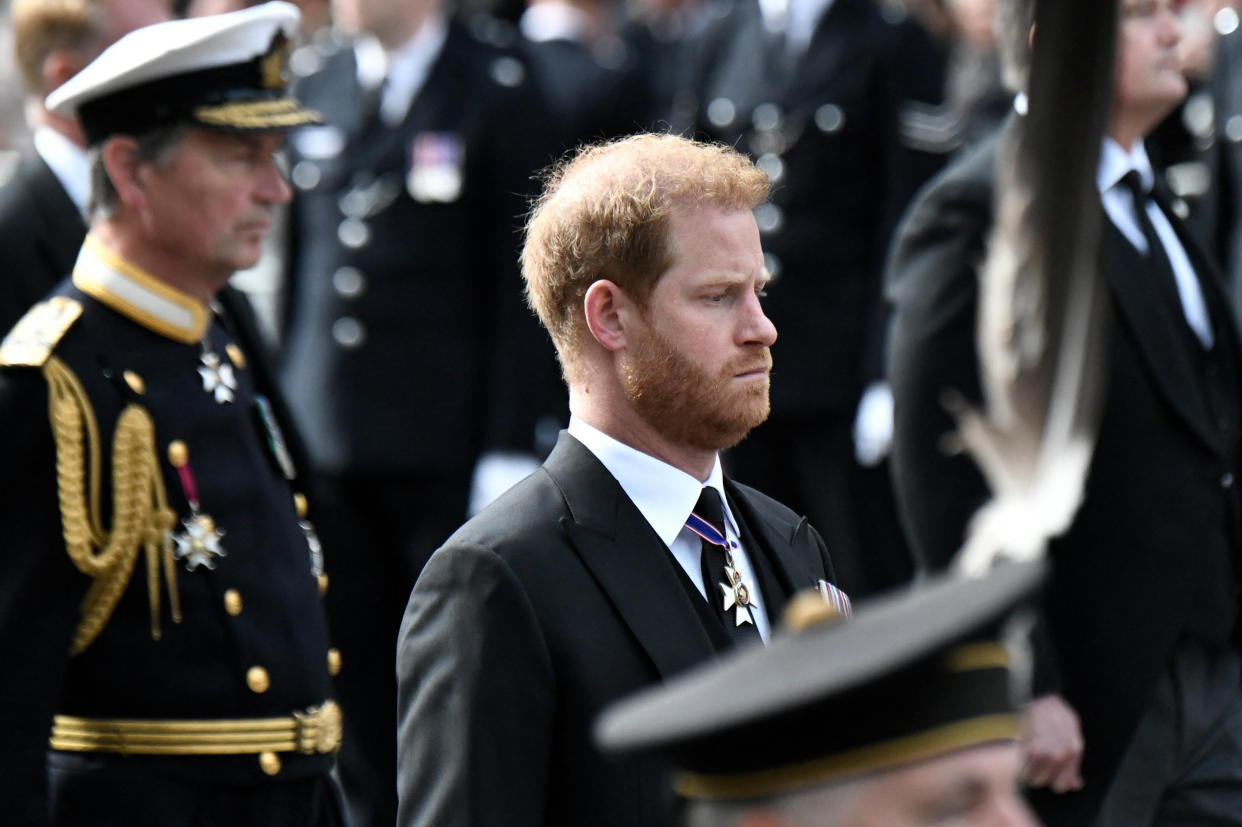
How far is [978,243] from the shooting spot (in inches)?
178

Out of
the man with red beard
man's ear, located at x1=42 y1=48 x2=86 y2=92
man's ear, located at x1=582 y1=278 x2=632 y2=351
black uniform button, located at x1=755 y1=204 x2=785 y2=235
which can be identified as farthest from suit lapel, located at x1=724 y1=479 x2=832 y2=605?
black uniform button, located at x1=755 y1=204 x2=785 y2=235

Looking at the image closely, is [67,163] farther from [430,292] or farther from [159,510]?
[430,292]

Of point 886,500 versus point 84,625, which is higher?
point 84,625

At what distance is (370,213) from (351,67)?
23.3 inches

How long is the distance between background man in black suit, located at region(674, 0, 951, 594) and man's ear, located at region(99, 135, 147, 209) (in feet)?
11.9

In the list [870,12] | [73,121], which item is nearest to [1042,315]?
[73,121]

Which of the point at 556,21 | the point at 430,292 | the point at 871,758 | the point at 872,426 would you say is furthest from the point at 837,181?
the point at 871,758

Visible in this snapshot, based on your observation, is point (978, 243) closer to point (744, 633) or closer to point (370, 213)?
point (744, 633)

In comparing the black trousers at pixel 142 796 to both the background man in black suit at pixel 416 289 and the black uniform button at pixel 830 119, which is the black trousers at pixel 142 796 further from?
the black uniform button at pixel 830 119

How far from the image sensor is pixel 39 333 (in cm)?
391

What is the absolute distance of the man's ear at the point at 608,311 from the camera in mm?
3387

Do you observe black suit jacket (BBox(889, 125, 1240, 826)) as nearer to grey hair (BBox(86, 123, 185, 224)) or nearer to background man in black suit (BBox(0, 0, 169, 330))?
grey hair (BBox(86, 123, 185, 224))

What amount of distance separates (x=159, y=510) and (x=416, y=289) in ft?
11.0

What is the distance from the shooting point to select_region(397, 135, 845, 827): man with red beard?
121 inches
